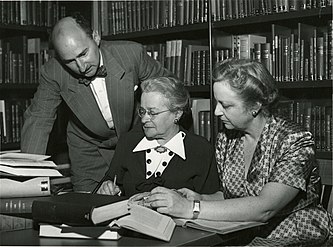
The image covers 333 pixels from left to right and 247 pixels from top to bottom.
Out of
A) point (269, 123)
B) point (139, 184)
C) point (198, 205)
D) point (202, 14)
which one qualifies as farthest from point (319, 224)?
point (202, 14)

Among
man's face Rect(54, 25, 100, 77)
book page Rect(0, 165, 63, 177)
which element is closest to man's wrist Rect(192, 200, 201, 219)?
book page Rect(0, 165, 63, 177)

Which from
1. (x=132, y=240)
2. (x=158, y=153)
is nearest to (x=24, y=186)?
(x=132, y=240)

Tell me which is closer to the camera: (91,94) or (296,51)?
(91,94)

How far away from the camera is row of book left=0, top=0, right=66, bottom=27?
3551 millimetres

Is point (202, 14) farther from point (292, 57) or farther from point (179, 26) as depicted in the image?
point (292, 57)

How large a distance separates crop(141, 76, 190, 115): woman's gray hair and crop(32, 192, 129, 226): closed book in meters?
0.86

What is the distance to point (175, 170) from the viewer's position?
83.4 inches

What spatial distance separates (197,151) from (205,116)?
3.04ft

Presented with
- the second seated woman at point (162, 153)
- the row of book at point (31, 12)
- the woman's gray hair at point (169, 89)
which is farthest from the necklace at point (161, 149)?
the row of book at point (31, 12)

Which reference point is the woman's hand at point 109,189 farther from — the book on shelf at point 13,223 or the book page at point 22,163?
the book on shelf at point 13,223

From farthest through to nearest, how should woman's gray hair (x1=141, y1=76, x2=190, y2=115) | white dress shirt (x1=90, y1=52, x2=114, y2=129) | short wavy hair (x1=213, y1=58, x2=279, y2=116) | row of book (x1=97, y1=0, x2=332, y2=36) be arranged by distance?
row of book (x1=97, y1=0, x2=332, y2=36), white dress shirt (x1=90, y1=52, x2=114, y2=129), woman's gray hair (x1=141, y1=76, x2=190, y2=115), short wavy hair (x1=213, y1=58, x2=279, y2=116)

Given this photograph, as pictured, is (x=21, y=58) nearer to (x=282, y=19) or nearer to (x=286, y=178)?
(x=282, y=19)

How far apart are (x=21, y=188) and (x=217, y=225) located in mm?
582

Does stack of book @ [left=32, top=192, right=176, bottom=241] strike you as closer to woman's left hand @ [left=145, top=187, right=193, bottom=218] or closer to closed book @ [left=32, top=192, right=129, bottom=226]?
closed book @ [left=32, top=192, right=129, bottom=226]
